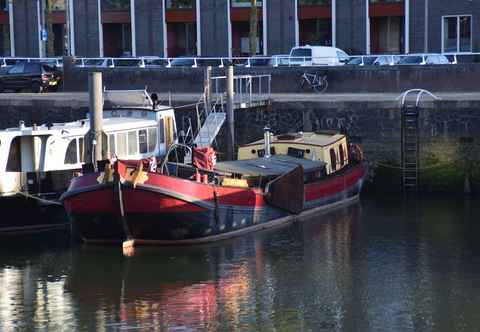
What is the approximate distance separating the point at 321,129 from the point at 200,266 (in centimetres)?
1232

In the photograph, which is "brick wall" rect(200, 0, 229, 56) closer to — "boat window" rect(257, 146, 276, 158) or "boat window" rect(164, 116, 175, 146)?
"boat window" rect(257, 146, 276, 158)

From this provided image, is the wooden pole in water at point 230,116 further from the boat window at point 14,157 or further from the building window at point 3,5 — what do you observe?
the building window at point 3,5

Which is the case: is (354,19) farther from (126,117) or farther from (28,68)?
(126,117)

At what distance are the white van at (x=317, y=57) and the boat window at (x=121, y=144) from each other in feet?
55.7

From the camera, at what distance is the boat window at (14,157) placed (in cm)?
2889

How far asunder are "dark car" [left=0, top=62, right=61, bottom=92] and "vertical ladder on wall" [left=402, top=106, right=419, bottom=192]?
17156 mm

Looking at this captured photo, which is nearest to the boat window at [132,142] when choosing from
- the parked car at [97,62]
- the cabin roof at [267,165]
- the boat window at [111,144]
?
the boat window at [111,144]

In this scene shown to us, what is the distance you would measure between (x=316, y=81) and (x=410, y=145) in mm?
7359

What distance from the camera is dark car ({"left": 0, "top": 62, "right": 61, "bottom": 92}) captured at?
47.0 m

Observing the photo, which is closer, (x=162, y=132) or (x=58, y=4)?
(x=162, y=132)

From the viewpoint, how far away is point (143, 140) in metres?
31.0

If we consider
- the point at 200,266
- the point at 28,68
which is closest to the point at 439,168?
the point at 200,266

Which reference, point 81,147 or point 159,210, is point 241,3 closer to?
point 81,147

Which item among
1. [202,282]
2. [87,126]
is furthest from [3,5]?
[202,282]
